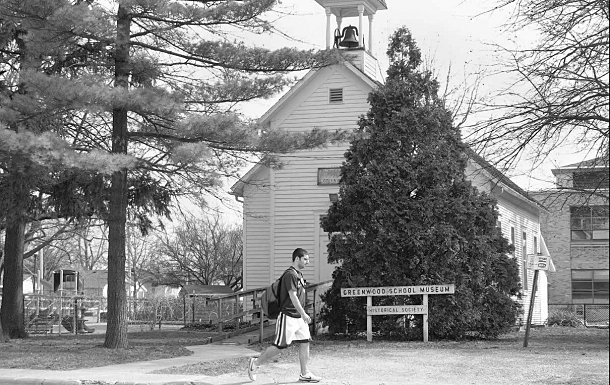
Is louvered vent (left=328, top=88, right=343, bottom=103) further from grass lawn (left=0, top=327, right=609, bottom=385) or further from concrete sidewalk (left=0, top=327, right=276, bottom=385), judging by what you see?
concrete sidewalk (left=0, top=327, right=276, bottom=385)

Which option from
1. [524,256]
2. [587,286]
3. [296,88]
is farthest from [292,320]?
[587,286]

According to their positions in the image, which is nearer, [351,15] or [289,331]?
[289,331]

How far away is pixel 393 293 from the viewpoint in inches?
774

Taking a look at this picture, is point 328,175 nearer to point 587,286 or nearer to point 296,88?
point 296,88

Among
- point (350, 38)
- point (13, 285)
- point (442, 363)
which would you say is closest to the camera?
point (442, 363)

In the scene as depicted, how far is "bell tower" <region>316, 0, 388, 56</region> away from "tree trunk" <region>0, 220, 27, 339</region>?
11953 mm

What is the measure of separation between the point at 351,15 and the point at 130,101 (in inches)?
606

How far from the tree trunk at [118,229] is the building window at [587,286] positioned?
3637 centimetres

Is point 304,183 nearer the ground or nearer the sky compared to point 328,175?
nearer the ground

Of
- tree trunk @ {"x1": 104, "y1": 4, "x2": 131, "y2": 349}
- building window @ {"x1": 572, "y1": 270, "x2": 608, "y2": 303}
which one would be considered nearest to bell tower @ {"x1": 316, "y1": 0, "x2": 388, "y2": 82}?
tree trunk @ {"x1": 104, "y1": 4, "x2": 131, "y2": 349}

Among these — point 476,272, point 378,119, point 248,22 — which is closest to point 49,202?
point 248,22

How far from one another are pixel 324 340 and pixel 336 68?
989cm

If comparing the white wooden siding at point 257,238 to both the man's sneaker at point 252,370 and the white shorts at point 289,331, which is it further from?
the white shorts at point 289,331

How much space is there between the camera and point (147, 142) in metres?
20.0
